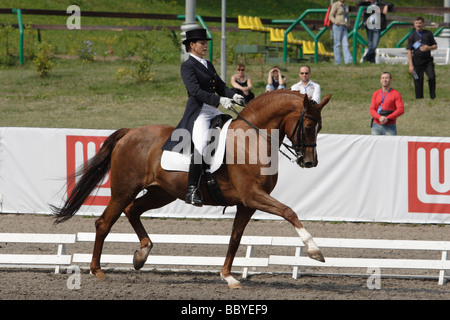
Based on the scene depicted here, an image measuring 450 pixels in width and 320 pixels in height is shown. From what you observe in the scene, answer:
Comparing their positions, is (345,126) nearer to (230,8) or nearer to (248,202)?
(248,202)

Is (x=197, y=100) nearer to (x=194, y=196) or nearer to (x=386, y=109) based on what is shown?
(x=194, y=196)

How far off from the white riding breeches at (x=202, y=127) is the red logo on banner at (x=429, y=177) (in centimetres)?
451

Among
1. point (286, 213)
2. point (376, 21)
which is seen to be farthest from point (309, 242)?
point (376, 21)

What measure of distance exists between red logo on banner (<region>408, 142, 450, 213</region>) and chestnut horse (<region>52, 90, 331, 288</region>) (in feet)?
12.7

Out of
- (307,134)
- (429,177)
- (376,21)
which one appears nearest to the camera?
(307,134)

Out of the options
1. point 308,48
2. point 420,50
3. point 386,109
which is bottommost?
point 386,109

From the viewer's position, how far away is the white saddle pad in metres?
6.96

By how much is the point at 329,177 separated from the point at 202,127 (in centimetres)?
427

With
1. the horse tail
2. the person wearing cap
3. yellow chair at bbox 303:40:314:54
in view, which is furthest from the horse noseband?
yellow chair at bbox 303:40:314:54

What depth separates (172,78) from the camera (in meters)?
19.6

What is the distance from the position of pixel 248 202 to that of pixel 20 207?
5.67 meters

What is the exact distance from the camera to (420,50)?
16.0m
